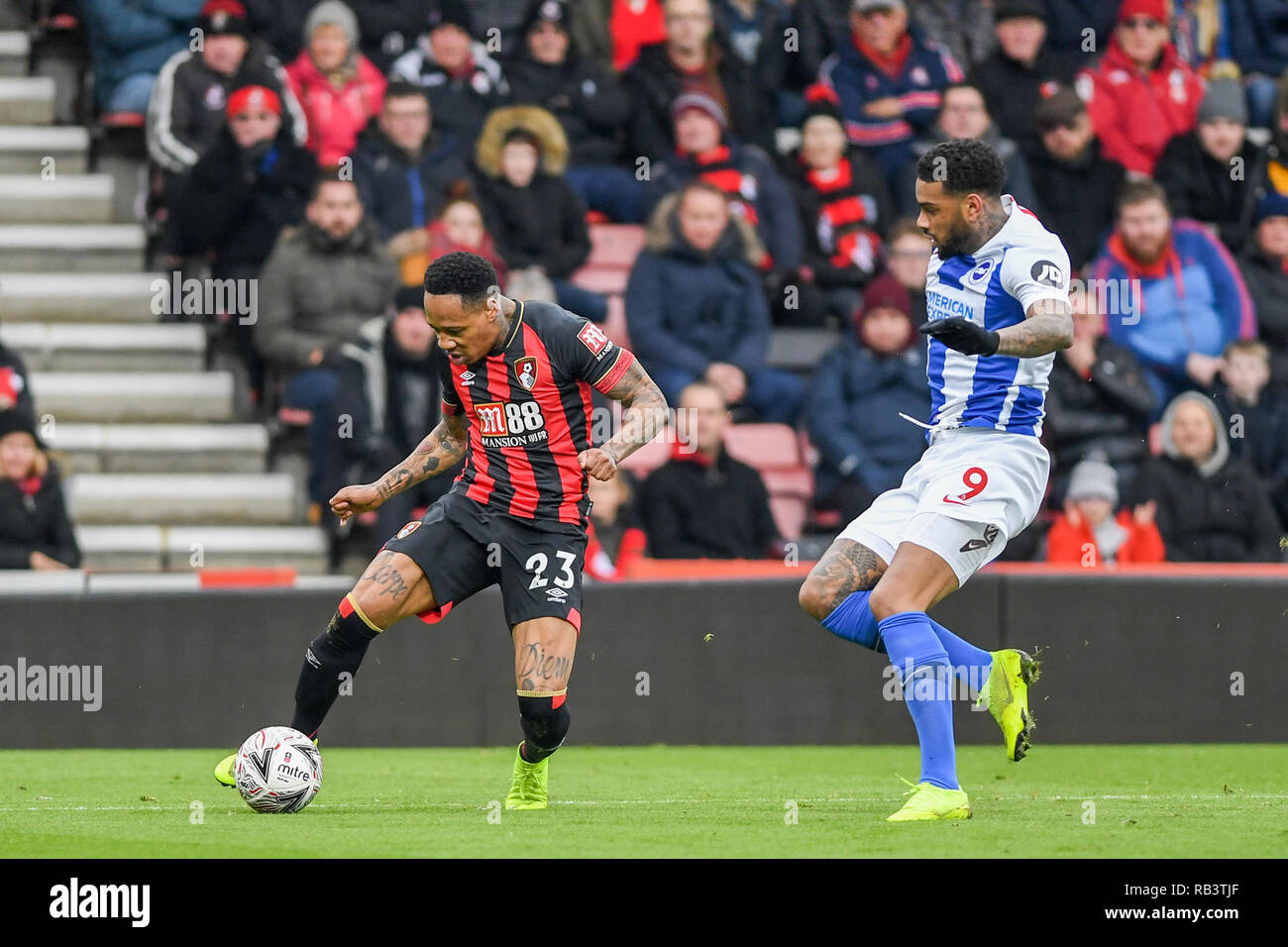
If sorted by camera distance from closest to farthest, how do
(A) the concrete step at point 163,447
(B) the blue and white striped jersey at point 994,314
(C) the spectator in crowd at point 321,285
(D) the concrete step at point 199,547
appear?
(B) the blue and white striped jersey at point 994,314 → (D) the concrete step at point 199,547 → (C) the spectator in crowd at point 321,285 → (A) the concrete step at point 163,447

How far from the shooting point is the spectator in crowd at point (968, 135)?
14594 millimetres

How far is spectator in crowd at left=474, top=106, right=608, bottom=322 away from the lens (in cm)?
1388

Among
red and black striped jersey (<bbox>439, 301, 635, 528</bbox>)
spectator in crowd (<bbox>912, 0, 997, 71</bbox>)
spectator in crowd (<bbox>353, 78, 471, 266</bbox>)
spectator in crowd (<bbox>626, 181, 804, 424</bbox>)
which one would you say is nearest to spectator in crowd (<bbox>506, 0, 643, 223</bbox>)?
spectator in crowd (<bbox>626, 181, 804, 424</bbox>)

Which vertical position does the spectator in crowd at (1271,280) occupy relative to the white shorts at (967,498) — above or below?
above

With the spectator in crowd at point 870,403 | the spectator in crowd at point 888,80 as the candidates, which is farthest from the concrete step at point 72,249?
the spectator in crowd at point 888,80

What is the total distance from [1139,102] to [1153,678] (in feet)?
18.0

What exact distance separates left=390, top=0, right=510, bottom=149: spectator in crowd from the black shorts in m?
6.80

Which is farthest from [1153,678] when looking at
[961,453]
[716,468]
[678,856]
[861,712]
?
[678,856]

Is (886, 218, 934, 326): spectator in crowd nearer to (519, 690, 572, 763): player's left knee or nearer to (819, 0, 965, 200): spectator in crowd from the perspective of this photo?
(819, 0, 965, 200): spectator in crowd

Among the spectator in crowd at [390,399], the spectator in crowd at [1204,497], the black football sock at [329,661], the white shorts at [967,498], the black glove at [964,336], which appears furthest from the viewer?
the spectator in crowd at [1204,497]

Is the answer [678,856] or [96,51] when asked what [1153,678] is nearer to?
[678,856]

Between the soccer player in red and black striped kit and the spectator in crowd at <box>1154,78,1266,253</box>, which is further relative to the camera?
the spectator in crowd at <box>1154,78,1266,253</box>

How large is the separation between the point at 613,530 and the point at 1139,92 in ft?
18.6

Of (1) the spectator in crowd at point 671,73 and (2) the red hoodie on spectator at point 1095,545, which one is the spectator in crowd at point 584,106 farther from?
(2) the red hoodie on spectator at point 1095,545
